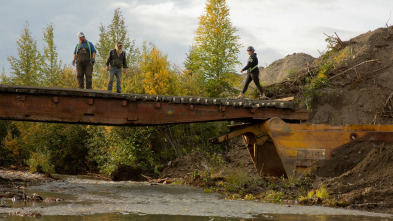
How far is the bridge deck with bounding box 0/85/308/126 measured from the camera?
15.5 meters

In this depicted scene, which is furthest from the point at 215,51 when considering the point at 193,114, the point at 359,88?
the point at 193,114

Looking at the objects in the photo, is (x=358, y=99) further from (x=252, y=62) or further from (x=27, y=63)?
(x=27, y=63)

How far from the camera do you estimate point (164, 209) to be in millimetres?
10867

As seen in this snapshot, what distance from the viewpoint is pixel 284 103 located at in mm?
16656

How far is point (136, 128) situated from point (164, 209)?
11.7 m

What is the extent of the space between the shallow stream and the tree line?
7.25 meters

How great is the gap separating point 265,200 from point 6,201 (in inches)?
239

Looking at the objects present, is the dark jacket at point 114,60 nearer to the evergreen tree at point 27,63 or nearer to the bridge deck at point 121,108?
the bridge deck at point 121,108

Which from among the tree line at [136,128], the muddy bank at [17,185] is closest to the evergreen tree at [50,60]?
the tree line at [136,128]

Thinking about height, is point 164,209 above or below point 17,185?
above

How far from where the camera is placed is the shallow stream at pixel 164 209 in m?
9.59

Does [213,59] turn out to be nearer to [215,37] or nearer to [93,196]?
[215,37]

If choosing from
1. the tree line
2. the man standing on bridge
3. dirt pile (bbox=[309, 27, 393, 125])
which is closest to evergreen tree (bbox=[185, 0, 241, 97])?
the tree line

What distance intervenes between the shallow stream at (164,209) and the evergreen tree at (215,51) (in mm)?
14060
